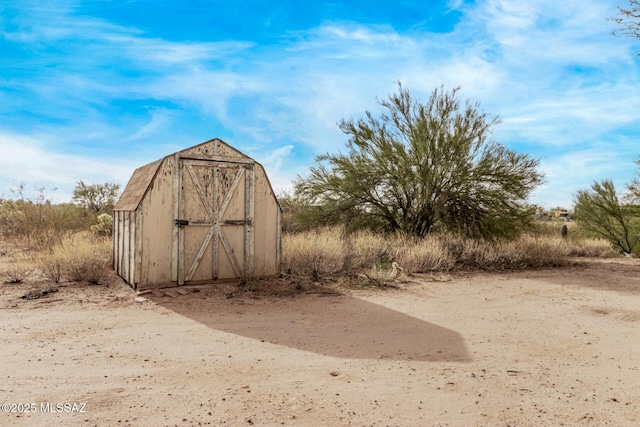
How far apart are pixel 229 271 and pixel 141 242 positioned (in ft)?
6.48

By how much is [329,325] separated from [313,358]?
1.55 metres

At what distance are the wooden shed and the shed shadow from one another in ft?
3.14

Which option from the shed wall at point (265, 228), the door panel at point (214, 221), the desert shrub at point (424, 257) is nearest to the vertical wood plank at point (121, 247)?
the door panel at point (214, 221)

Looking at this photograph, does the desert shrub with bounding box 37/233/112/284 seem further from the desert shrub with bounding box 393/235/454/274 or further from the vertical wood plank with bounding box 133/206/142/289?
the desert shrub with bounding box 393/235/454/274

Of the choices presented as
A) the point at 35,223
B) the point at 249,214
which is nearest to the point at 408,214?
the point at 249,214

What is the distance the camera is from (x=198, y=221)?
9281mm

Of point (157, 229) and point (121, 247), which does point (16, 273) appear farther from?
point (157, 229)

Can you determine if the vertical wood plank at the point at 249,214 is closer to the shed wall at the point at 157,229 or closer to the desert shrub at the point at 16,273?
the shed wall at the point at 157,229

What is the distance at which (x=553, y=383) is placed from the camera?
15.2 ft

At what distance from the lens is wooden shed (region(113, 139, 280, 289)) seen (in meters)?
8.76

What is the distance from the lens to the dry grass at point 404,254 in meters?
11.0

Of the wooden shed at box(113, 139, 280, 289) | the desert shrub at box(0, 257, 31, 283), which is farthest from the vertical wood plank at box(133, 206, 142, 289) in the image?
the desert shrub at box(0, 257, 31, 283)

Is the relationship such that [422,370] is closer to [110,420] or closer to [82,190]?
[110,420]

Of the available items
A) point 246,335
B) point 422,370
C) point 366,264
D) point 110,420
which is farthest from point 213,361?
point 366,264
